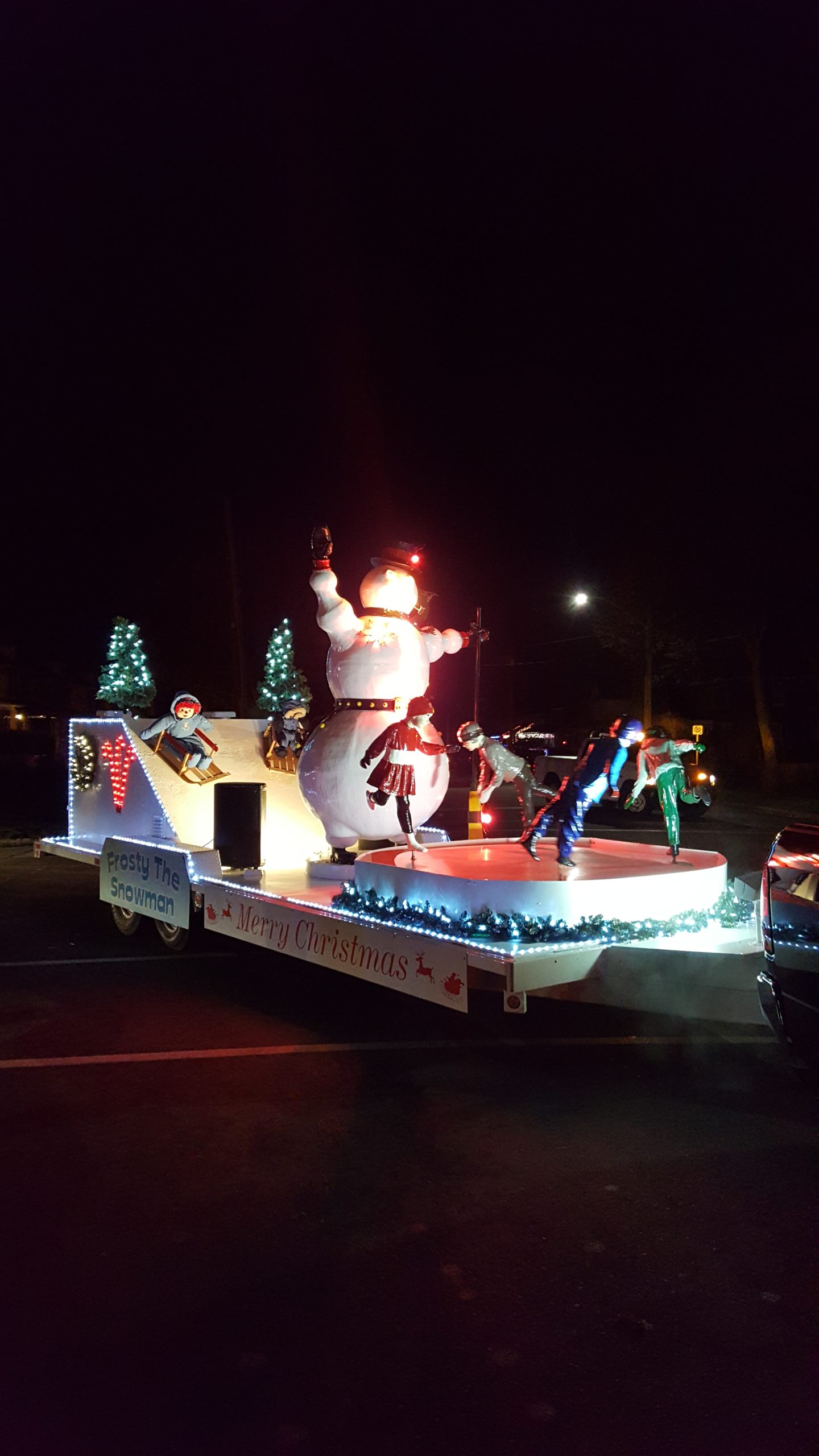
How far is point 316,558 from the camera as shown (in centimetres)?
858

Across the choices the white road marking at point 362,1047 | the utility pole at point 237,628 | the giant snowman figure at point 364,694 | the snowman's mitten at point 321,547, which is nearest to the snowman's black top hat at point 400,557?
the giant snowman figure at point 364,694

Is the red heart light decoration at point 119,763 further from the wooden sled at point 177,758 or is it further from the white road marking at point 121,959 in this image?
the white road marking at point 121,959

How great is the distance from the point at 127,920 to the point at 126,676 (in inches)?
123

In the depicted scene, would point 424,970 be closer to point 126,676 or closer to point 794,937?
point 794,937

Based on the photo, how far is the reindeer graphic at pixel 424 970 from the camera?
5.63 meters

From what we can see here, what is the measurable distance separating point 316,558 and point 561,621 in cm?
3727

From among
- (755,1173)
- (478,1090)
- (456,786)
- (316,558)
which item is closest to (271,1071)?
(478,1090)

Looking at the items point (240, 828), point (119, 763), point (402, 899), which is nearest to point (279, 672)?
point (119, 763)

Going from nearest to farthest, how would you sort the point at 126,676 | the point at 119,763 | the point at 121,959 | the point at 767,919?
1. the point at 767,919
2. the point at 121,959
3. the point at 119,763
4. the point at 126,676

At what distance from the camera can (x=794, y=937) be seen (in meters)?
4.59

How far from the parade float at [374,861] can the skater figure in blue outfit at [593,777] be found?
0.34 metres

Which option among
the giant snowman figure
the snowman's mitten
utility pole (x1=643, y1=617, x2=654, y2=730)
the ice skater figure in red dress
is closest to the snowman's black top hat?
the giant snowman figure

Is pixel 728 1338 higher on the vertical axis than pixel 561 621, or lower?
lower

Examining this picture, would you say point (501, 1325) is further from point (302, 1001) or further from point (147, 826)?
point (147, 826)
